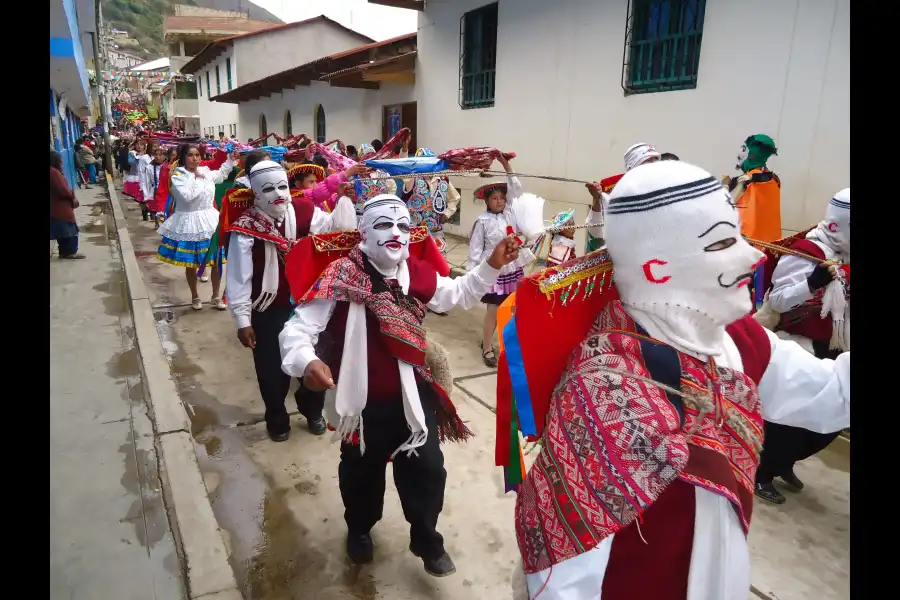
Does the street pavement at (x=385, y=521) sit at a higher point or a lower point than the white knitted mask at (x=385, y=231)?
lower

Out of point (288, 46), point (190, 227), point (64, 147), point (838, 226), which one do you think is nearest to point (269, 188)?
point (838, 226)

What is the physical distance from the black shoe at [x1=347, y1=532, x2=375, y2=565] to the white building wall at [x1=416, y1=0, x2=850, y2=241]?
5112 mm

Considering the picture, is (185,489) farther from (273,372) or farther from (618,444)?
(618,444)

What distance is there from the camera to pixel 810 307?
10.3 ft

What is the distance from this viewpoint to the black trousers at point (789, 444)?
124 inches

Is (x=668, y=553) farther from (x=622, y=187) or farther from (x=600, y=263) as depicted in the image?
(x=622, y=187)

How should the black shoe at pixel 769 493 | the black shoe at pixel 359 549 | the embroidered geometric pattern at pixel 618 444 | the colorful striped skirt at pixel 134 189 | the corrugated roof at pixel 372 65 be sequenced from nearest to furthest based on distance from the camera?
the embroidered geometric pattern at pixel 618 444, the black shoe at pixel 359 549, the black shoe at pixel 769 493, the corrugated roof at pixel 372 65, the colorful striped skirt at pixel 134 189

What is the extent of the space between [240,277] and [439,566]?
222 centimetres

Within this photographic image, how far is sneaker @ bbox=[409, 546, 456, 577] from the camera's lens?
2.73 metres

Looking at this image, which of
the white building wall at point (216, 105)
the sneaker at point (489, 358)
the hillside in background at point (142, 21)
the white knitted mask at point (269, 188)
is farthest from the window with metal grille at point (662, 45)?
the hillside in background at point (142, 21)

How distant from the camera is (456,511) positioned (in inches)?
128

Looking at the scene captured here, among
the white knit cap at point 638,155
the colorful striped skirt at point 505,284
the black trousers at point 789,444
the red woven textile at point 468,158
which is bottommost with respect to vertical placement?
the black trousers at point 789,444

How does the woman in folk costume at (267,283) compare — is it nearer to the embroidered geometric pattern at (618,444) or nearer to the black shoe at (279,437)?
the black shoe at (279,437)
